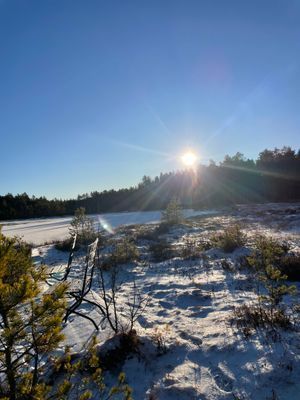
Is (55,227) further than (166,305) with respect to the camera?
Yes

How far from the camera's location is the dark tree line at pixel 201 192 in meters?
42.2

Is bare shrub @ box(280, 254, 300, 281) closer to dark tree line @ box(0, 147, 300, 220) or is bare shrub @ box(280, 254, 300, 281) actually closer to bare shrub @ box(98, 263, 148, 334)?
bare shrub @ box(98, 263, 148, 334)

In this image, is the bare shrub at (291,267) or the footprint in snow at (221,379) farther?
the bare shrub at (291,267)

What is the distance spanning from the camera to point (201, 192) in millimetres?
45906

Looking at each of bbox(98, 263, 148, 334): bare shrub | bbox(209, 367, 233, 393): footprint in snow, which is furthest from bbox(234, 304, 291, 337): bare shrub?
bbox(98, 263, 148, 334): bare shrub

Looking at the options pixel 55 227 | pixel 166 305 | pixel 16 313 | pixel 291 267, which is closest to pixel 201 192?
pixel 55 227

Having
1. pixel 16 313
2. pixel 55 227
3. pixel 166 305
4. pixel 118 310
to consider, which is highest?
pixel 16 313

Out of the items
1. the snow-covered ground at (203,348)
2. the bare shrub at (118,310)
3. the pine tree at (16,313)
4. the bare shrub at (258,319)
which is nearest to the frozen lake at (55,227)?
the bare shrub at (118,310)

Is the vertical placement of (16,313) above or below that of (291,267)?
above

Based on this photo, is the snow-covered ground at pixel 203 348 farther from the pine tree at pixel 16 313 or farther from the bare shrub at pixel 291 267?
the pine tree at pixel 16 313

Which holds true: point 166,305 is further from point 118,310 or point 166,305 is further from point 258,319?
point 258,319

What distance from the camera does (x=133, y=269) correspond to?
27.8 feet

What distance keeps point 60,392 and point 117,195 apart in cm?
5415

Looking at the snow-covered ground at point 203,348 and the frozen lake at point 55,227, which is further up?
the frozen lake at point 55,227
